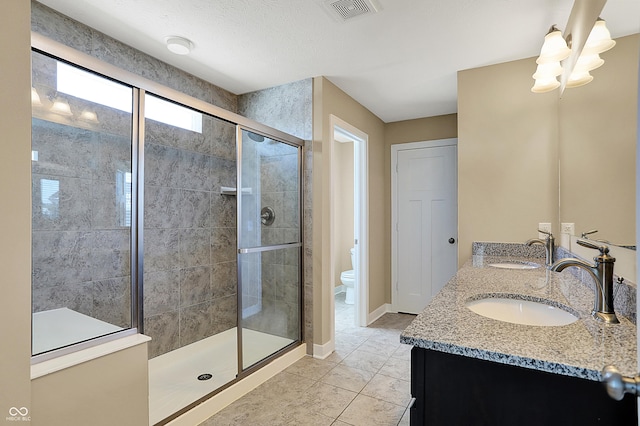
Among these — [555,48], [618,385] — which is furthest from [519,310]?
[555,48]

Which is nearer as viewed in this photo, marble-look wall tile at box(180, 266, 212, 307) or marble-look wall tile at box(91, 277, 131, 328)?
marble-look wall tile at box(91, 277, 131, 328)

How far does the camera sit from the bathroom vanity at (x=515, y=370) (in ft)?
2.54

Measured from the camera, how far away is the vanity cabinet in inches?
30.7

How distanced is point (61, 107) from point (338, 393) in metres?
2.55

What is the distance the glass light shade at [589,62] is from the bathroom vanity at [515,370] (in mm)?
1072

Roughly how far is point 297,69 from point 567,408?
2690mm

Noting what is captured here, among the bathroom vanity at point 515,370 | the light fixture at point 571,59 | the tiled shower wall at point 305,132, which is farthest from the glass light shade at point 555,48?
the tiled shower wall at point 305,132

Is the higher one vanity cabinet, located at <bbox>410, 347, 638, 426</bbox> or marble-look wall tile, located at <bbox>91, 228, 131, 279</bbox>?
marble-look wall tile, located at <bbox>91, 228, 131, 279</bbox>

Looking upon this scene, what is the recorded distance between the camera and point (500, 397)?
0.87 m

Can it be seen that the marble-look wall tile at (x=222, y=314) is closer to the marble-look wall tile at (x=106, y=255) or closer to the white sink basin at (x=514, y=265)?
the marble-look wall tile at (x=106, y=255)

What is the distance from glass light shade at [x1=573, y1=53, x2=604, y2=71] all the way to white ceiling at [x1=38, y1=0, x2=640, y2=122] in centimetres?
10

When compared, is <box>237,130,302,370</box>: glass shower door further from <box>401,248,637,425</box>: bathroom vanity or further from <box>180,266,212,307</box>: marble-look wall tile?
<box>401,248,637,425</box>: bathroom vanity

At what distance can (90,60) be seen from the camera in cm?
150

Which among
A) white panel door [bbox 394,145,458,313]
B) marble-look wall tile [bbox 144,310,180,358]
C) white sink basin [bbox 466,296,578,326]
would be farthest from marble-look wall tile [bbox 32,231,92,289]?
white panel door [bbox 394,145,458,313]
